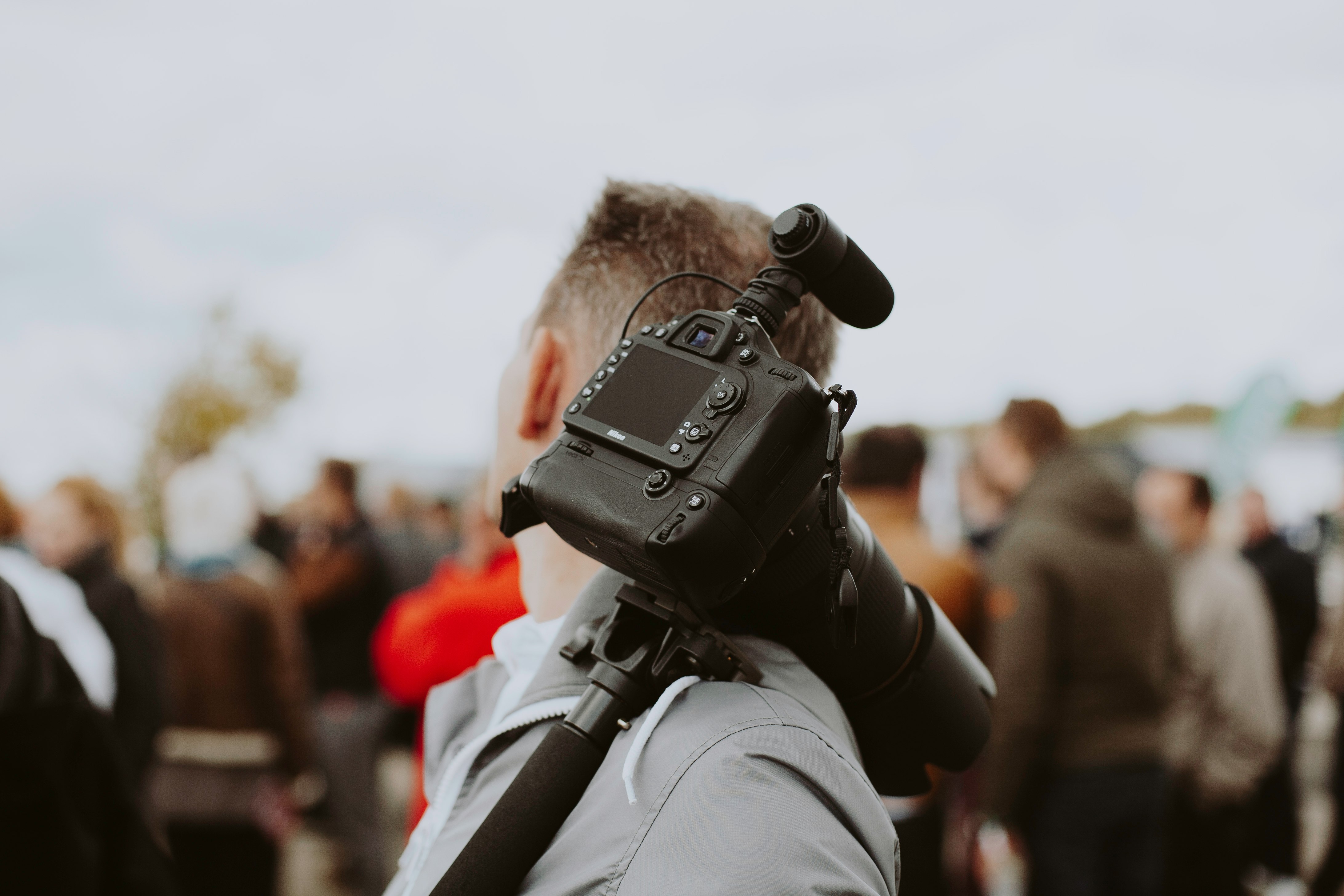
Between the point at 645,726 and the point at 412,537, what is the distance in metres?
7.36

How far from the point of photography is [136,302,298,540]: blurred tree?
2514cm

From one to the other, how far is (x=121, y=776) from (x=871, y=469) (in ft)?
7.22

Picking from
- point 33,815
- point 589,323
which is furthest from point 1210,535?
point 33,815

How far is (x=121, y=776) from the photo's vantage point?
6.06ft

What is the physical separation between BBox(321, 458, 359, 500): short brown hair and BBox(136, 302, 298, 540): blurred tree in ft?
62.9

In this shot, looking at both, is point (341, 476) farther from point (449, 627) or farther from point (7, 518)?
point (449, 627)

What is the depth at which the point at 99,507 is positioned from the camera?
12.0 feet

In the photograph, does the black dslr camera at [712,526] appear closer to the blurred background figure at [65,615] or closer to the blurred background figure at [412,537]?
the blurred background figure at [65,615]

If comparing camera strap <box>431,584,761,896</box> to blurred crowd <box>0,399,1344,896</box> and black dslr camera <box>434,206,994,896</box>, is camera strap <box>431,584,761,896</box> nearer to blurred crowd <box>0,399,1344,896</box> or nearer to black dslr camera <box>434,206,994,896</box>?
black dslr camera <box>434,206,994,896</box>

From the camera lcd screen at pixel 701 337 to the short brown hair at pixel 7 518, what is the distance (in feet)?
10.9

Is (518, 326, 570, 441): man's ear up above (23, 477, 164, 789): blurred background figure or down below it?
above

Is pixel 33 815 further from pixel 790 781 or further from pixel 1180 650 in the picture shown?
pixel 1180 650

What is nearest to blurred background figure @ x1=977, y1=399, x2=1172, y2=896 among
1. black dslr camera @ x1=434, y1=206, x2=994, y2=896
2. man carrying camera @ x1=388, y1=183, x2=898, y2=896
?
man carrying camera @ x1=388, y1=183, x2=898, y2=896

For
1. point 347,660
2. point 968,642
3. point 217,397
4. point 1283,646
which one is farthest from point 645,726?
point 217,397
